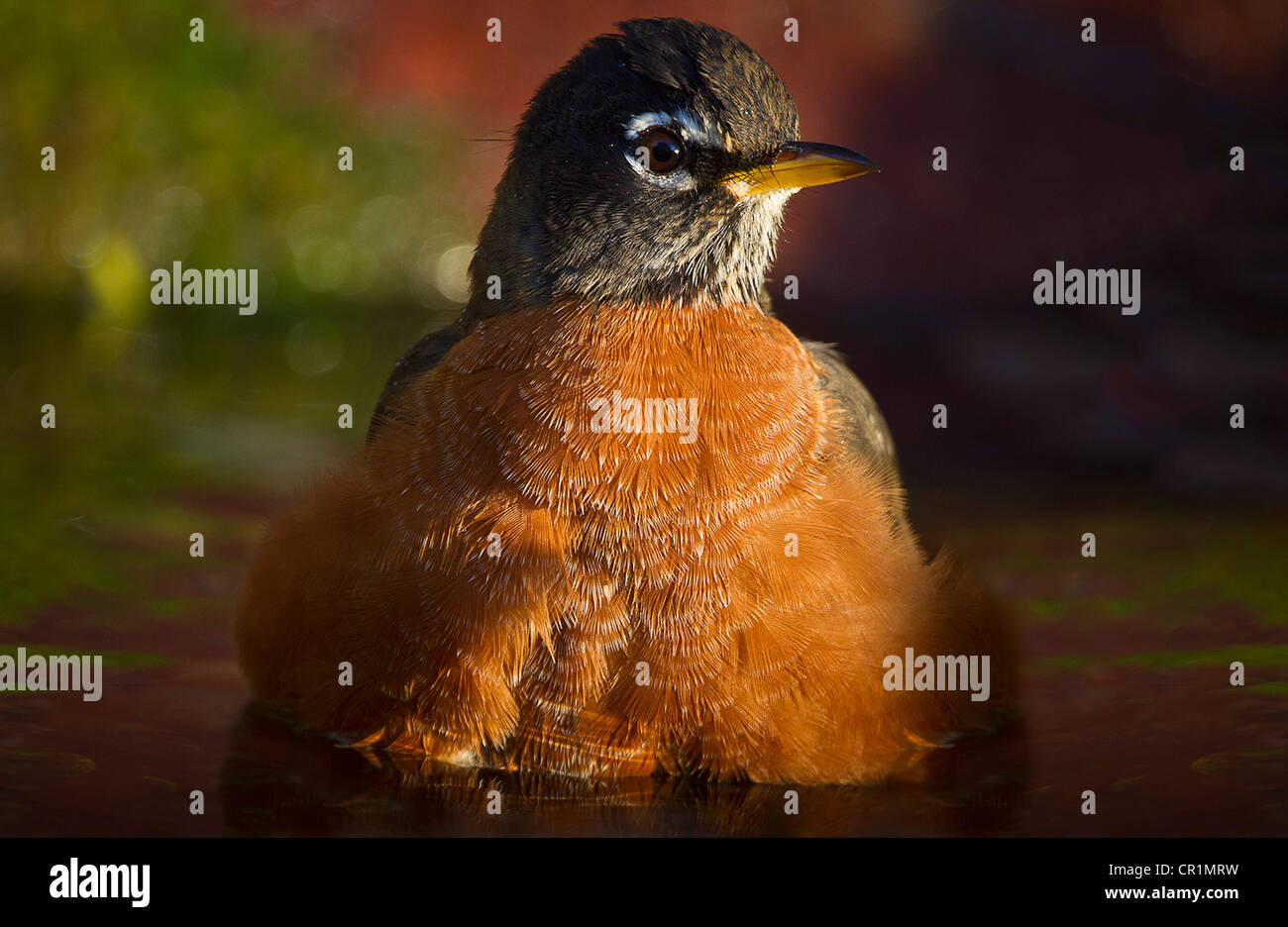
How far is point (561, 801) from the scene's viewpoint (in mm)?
3510

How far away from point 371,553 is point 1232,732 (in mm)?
2301

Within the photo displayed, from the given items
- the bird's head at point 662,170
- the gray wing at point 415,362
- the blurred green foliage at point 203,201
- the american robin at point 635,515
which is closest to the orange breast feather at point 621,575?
the american robin at point 635,515

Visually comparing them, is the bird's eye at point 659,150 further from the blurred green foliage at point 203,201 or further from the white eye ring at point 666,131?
the blurred green foliage at point 203,201

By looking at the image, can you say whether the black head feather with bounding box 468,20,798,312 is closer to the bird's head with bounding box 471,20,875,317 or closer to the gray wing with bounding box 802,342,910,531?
the bird's head with bounding box 471,20,875,317

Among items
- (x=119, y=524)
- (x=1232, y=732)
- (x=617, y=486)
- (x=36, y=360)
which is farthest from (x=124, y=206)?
(x=1232, y=732)

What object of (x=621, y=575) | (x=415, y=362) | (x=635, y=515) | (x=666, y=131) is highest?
(x=666, y=131)

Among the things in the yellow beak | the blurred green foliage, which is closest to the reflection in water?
the yellow beak

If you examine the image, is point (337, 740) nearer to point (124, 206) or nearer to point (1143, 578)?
point (1143, 578)

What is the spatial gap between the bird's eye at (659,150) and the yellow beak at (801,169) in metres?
0.15

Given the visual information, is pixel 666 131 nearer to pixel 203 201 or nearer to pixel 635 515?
pixel 635 515

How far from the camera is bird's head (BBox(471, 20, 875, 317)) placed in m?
3.77

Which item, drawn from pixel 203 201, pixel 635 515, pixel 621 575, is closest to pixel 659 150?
pixel 635 515

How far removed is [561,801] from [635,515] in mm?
718

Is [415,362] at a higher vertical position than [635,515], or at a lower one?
higher
